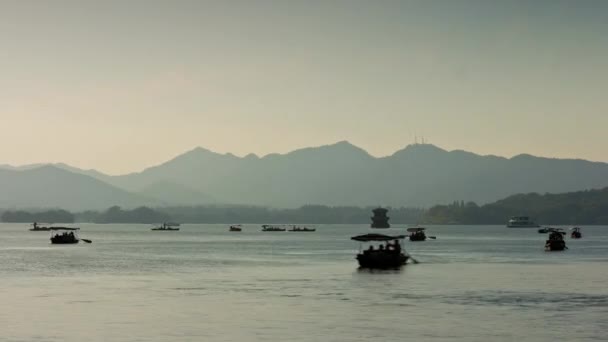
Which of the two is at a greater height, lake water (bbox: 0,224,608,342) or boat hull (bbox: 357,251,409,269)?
boat hull (bbox: 357,251,409,269)

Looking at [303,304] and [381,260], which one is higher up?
[381,260]

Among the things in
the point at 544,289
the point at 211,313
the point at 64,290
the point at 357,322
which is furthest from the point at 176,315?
the point at 544,289

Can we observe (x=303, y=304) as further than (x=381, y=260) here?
No

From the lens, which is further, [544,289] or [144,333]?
[544,289]

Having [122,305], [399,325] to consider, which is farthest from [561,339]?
[122,305]

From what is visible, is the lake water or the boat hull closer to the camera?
the lake water

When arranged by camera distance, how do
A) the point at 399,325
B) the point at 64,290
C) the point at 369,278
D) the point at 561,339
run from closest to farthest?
the point at 561,339, the point at 399,325, the point at 64,290, the point at 369,278

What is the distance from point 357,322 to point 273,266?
3033 inches

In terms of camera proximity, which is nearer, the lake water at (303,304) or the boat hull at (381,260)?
the lake water at (303,304)

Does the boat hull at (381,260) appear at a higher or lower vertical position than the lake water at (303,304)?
higher

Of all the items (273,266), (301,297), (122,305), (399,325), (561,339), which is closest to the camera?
(561,339)

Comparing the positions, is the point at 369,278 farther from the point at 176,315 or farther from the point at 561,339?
the point at 561,339

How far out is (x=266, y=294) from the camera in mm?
89688

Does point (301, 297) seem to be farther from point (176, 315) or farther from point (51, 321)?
point (51, 321)
